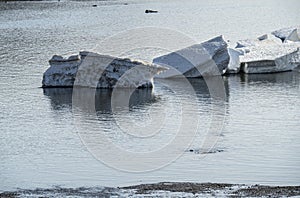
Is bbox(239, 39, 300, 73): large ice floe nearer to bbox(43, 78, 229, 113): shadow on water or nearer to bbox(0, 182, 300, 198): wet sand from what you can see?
bbox(43, 78, 229, 113): shadow on water

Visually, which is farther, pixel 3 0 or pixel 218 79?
pixel 3 0

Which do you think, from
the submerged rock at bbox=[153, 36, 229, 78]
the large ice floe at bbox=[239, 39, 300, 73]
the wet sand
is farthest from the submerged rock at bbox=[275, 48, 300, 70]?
the wet sand

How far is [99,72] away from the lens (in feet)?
85.5

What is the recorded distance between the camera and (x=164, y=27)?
161ft

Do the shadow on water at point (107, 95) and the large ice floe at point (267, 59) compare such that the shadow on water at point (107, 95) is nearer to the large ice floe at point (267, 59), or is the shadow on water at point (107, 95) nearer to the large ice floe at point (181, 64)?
the large ice floe at point (181, 64)

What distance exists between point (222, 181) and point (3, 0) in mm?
70650

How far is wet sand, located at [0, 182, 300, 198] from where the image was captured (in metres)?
13.7

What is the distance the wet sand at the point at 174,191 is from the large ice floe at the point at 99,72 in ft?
36.8

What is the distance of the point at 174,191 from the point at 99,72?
12.4m

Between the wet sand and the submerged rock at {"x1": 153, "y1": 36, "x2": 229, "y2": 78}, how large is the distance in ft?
44.5

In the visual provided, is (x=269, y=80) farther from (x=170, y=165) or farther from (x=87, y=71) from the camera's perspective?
(x=170, y=165)

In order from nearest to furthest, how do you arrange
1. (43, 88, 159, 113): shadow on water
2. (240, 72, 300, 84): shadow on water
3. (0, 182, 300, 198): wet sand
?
(0, 182, 300, 198): wet sand, (43, 88, 159, 113): shadow on water, (240, 72, 300, 84): shadow on water

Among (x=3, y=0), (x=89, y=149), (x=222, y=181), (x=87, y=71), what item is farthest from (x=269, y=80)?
(x=3, y=0)

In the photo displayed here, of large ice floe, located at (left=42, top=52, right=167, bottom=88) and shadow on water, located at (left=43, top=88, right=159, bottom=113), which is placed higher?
large ice floe, located at (left=42, top=52, right=167, bottom=88)
